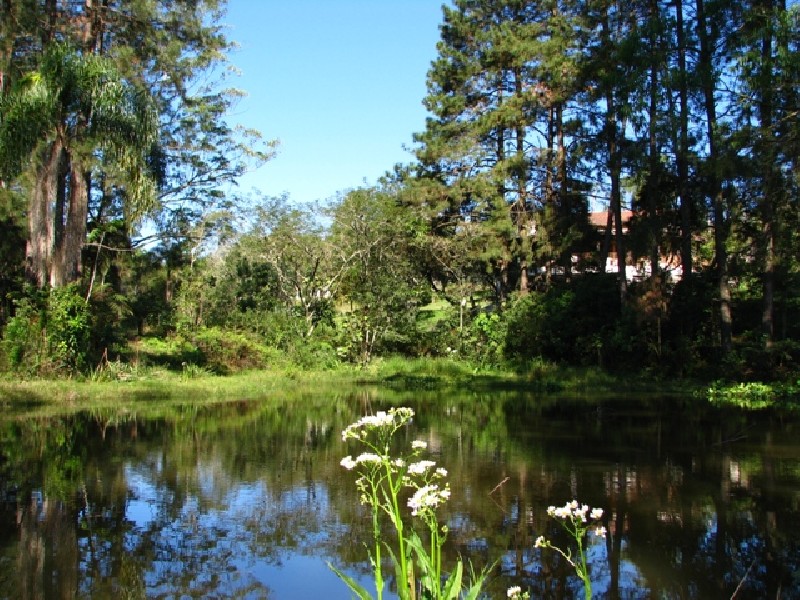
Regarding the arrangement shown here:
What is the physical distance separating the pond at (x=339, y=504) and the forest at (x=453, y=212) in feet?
21.5

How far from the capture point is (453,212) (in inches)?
1107

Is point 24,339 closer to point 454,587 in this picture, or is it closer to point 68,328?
point 68,328

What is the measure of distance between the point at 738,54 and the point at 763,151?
11.1ft

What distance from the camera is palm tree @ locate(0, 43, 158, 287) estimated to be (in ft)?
50.6

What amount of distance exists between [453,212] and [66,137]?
1524cm

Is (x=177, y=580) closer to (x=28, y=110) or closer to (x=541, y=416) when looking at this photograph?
(x=541, y=416)

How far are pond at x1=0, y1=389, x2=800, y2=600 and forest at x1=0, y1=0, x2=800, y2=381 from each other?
21.5ft

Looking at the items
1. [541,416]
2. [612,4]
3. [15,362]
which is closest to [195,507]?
[541,416]

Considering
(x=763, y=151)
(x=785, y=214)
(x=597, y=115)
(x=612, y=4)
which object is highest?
(x=612, y=4)

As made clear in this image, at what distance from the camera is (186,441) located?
10.9m

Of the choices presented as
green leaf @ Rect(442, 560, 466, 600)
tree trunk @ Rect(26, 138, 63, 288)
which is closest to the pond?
green leaf @ Rect(442, 560, 466, 600)

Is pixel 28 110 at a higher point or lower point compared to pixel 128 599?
higher

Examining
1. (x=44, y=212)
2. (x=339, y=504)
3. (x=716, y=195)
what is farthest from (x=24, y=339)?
(x=716, y=195)

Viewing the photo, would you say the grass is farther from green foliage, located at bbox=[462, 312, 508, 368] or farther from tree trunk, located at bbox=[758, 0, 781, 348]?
tree trunk, located at bbox=[758, 0, 781, 348]
